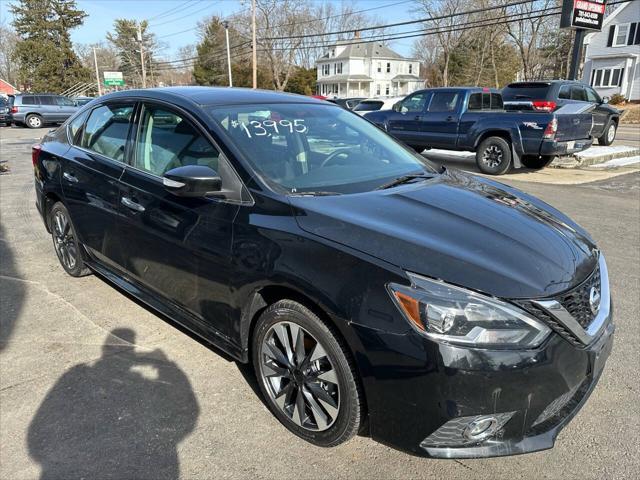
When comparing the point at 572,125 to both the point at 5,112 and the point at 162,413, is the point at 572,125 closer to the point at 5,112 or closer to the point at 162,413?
the point at 162,413

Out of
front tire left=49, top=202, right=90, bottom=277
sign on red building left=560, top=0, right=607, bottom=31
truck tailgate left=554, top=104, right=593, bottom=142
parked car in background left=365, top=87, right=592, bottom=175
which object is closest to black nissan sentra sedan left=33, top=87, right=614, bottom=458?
front tire left=49, top=202, right=90, bottom=277

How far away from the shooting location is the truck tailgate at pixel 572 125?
32.6 feet

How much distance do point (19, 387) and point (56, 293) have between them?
1.45m

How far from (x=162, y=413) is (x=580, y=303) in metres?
2.18

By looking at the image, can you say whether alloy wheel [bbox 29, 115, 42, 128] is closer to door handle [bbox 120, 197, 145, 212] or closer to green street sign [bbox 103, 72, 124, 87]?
door handle [bbox 120, 197, 145, 212]

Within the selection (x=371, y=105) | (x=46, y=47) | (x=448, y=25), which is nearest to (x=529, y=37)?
(x=448, y=25)

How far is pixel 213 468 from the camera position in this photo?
226cm

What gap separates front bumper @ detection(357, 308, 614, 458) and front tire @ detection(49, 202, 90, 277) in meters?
3.18

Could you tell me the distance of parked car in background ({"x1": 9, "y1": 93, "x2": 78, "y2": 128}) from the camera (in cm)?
2498

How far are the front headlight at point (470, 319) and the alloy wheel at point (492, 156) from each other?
374 inches

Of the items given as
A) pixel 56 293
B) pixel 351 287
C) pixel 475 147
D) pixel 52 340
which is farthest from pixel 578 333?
pixel 475 147

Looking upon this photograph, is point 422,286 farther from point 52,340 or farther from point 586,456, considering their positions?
point 52,340

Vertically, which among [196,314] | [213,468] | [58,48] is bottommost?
[213,468]

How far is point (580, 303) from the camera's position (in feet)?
6.97
